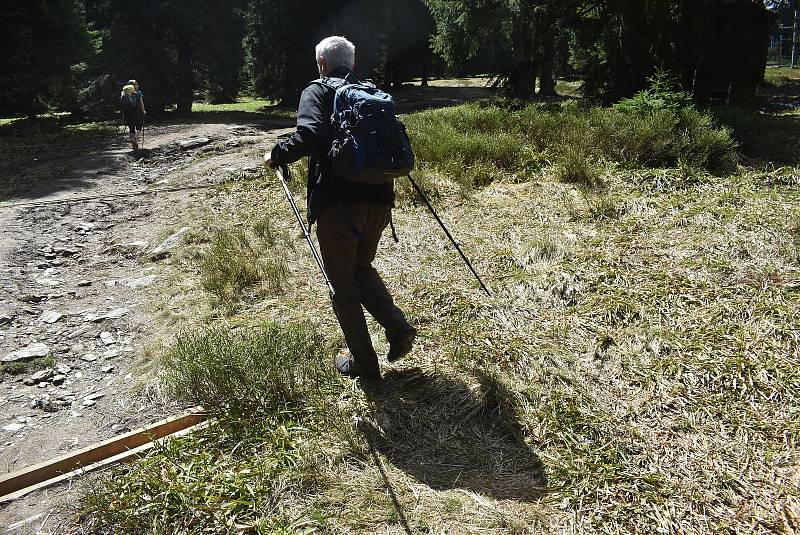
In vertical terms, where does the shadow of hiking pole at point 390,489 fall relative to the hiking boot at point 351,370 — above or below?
below

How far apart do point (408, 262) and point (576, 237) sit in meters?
1.74

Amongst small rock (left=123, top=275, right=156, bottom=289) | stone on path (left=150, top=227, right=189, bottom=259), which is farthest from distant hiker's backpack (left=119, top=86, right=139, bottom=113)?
small rock (left=123, top=275, right=156, bottom=289)

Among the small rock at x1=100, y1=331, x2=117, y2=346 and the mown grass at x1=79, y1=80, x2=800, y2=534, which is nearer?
the mown grass at x1=79, y1=80, x2=800, y2=534

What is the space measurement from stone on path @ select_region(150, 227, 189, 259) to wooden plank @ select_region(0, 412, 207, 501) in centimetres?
414

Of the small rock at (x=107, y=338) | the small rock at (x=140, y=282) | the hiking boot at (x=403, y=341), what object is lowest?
the small rock at (x=107, y=338)

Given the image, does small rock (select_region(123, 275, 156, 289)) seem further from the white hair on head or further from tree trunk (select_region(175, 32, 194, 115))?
tree trunk (select_region(175, 32, 194, 115))

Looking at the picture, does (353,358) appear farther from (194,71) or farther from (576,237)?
(194,71)

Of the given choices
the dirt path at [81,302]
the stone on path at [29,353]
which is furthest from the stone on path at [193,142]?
the stone on path at [29,353]

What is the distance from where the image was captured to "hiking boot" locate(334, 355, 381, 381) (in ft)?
12.9

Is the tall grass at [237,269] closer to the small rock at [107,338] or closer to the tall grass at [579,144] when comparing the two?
the small rock at [107,338]

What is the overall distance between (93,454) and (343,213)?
200 cm

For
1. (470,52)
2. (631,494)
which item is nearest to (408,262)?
(631,494)

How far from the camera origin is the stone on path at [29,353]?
191 inches

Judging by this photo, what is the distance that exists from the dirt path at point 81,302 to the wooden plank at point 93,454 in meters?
0.13
